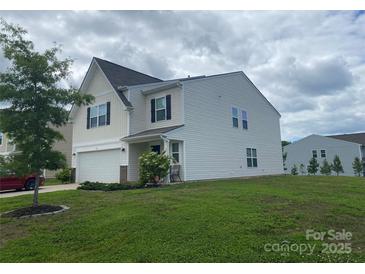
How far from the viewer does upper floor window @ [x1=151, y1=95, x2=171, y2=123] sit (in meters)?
16.8

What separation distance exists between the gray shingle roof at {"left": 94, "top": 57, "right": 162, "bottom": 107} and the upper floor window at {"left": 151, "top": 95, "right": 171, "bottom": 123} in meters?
1.60

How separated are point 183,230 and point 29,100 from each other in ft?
20.2

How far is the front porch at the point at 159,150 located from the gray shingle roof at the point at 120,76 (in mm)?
2481

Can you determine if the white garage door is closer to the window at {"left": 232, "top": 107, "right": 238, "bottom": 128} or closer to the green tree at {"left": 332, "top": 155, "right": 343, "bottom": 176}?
the window at {"left": 232, "top": 107, "right": 238, "bottom": 128}

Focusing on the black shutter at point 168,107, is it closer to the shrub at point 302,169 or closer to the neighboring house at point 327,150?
the shrub at point 302,169

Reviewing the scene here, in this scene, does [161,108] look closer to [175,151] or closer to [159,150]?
[159,150]

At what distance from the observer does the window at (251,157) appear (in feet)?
67.9

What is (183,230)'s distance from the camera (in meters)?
5.70

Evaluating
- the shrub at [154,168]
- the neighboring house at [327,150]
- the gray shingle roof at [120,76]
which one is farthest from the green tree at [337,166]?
the shrub at [154,168]

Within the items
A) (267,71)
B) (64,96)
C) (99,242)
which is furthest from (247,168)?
(99,242)

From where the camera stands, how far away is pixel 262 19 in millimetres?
9523

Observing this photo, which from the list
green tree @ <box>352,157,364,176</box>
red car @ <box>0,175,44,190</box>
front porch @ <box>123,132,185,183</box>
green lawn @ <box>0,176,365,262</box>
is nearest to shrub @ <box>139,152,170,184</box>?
front porch @ <box>123,132,185,183</box>

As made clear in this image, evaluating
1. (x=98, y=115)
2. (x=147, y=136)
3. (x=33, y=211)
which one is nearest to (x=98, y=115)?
(x=98, y=115)

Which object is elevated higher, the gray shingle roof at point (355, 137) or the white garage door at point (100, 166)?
the gray shingle roof at point (355, 137)
